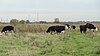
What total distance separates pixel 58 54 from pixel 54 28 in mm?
25720

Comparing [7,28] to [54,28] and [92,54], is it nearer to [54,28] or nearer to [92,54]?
[54,28]

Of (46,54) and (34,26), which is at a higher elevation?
(46,54)

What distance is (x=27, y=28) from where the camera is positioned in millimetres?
45125

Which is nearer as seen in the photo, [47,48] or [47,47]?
[47,48]

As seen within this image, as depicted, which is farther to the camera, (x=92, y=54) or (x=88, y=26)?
(x=88, y=26)

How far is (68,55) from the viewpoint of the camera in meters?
15.6

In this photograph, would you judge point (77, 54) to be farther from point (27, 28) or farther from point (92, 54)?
point (27, 28)

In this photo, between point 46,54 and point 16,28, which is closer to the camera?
point 46,54

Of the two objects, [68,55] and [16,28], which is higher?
[68,55]

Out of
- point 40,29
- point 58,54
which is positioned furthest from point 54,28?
point 58,54

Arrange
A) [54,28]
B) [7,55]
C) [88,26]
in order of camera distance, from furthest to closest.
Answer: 1. [88,26]
2. [54,28]
3. [7,55]

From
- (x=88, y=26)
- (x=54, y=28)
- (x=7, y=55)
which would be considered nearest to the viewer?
(x=7, y=55)

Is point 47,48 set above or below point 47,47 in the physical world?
above

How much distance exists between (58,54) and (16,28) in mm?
30361
